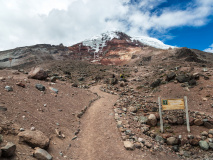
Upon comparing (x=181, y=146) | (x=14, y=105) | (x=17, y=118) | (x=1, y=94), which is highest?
(x=1, y=94)

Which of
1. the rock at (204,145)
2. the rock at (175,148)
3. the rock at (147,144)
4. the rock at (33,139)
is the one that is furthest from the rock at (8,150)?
the rock at (204,145)

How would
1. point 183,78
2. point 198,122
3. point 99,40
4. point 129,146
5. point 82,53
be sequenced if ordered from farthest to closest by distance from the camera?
point 99,40
point 82,53
point 183,78
point 198,122
point 129,146

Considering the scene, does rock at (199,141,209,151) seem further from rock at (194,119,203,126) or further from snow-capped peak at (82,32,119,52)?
snow-capped peak at (82,32,119,52)

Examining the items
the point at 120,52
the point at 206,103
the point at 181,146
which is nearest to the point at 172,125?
the point at 181,146

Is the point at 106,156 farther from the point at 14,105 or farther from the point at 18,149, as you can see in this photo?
the point at 14,105

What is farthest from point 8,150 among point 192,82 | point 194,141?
point 192,82

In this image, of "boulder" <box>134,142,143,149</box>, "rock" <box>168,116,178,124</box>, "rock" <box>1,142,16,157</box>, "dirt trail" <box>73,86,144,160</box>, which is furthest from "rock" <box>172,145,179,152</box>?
"rock" <box>1,142,16,157</box>

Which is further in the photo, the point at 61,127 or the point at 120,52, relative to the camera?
the point at 120,52

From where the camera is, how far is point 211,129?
7930 mm

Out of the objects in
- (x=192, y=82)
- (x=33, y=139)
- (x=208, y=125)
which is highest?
(x=192, y=82)

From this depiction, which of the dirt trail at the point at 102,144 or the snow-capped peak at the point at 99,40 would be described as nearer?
the dirt trail at the point at 102,144

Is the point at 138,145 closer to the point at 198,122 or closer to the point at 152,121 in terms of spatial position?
the point at 152,121

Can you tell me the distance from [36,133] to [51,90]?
7.14 meters

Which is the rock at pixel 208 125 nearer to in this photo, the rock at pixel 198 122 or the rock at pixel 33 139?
the rock at pixel 198 122
